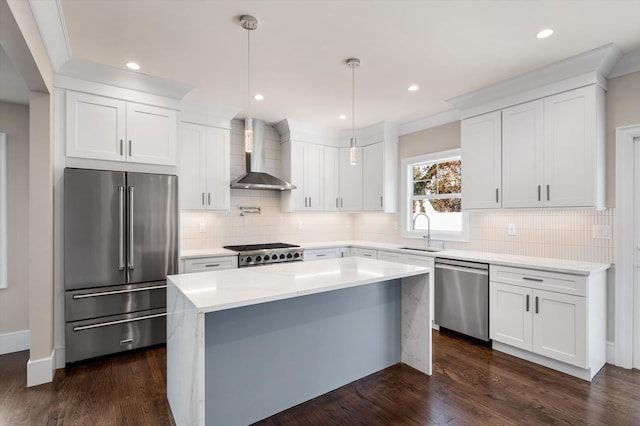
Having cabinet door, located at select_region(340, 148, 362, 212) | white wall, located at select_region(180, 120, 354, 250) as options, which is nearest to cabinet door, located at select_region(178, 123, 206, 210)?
white wall, located at select_region(180, 120, 354, 250)

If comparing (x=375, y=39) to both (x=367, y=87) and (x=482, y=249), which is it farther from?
(x=482, y=249)

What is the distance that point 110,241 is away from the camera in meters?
3.09

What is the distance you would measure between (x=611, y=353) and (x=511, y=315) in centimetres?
87

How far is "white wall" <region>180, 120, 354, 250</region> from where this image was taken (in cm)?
433

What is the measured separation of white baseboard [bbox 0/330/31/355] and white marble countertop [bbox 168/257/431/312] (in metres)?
2.50

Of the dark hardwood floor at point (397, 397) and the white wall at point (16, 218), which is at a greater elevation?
the white wall at point (16, 218)

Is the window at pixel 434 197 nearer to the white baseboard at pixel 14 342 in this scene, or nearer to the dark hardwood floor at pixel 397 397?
the dark hardwood floor at pixel 397 397

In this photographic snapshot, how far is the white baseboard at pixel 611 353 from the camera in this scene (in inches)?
116

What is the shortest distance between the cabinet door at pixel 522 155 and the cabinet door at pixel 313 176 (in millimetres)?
2557

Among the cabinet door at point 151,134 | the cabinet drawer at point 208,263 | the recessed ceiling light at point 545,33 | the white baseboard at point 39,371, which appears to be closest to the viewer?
the recessed ceiling light at point 545,33

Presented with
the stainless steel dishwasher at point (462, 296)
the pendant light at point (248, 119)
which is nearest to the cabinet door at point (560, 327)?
the stainless steel dishwasher at point (462, 296)

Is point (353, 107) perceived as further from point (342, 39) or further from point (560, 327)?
point (560, 327)

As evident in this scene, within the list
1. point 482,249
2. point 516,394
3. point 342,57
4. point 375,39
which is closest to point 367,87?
point 342,57

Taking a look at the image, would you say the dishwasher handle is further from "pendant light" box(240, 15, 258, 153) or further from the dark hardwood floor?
"pendant light" box(240, 15, 258, 153)
